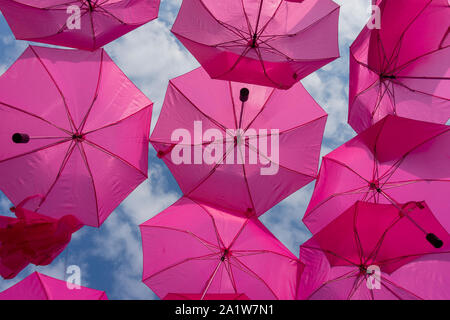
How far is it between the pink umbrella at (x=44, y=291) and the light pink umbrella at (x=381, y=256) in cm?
386

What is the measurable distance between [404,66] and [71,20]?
21.6ft

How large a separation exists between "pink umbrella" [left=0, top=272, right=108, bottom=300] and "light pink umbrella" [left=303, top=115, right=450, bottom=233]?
425cm

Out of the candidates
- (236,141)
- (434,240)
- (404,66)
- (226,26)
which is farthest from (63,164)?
(404,66)

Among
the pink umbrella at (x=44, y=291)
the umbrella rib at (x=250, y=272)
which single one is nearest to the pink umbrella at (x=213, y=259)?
the umbrella rib at (x=250, y=272)

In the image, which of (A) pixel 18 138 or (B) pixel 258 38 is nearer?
(A) pixel 18 138

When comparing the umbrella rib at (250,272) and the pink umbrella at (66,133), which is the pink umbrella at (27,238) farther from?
the umbrella rib at (250,272)

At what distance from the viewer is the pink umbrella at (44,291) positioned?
637 cm

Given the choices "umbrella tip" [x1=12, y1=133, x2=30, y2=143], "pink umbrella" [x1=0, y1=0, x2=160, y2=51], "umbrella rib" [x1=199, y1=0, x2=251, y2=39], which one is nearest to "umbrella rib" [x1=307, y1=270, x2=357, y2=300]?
"umbrella rib" [x1=199, y1=0, x2=251, y2=39]

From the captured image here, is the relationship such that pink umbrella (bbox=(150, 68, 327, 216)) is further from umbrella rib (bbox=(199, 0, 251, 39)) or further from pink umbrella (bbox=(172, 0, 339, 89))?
umbrella rib (bbox=(199, 0, 251, 39))

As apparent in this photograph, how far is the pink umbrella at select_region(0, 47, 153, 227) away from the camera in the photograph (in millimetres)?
6938

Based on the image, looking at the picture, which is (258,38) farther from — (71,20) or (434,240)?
(434,240)

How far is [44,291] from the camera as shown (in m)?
6.42

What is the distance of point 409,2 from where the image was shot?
21.8ft

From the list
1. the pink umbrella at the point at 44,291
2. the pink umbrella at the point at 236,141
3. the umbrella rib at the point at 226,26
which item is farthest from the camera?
the pink umbrella at the point at 236,141
